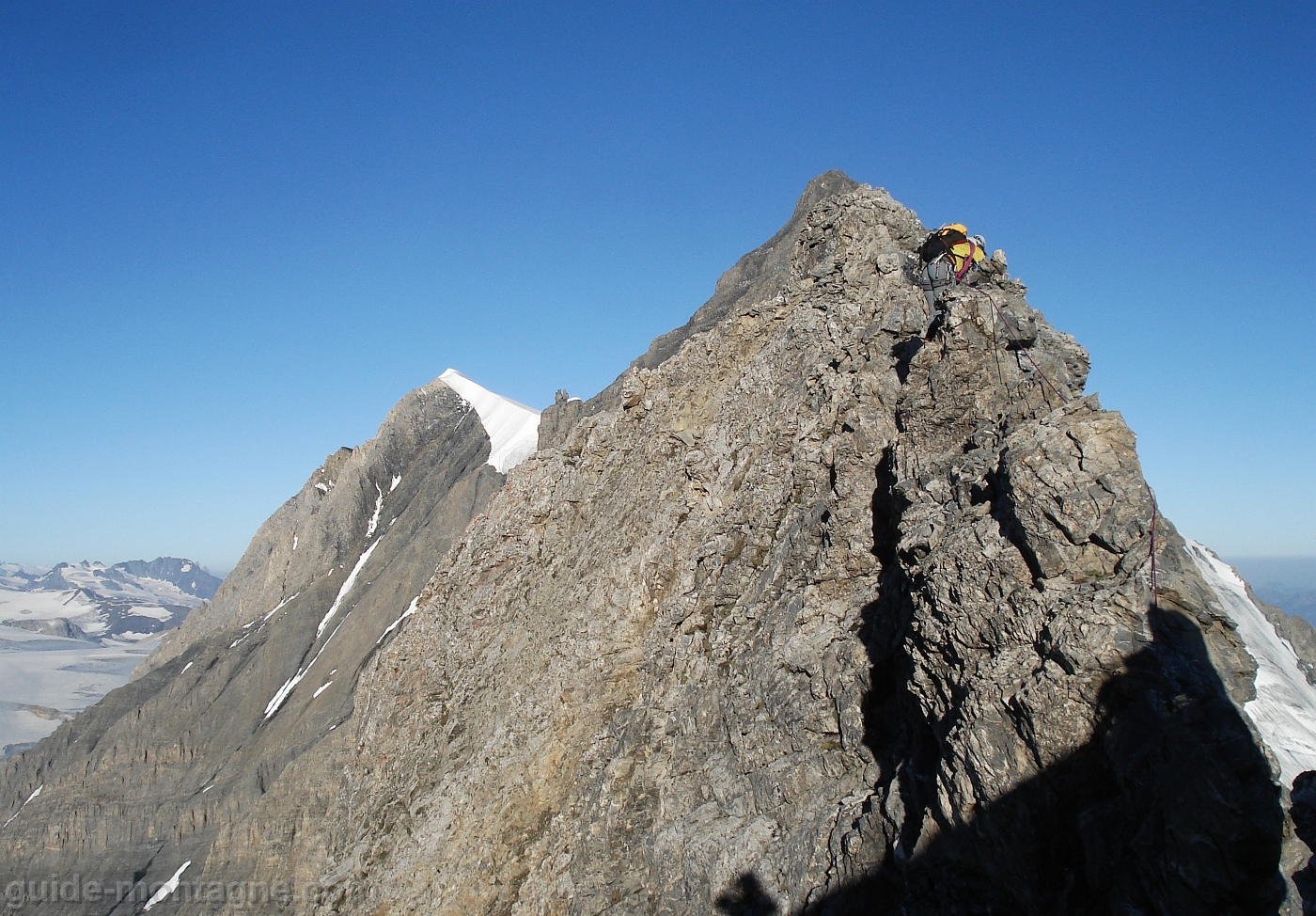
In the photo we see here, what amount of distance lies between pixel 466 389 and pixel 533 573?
4671 cm

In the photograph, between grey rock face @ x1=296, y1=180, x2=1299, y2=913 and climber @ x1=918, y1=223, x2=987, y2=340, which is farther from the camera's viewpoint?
climber @ x1=918, y1=223, x2=987, y2=340

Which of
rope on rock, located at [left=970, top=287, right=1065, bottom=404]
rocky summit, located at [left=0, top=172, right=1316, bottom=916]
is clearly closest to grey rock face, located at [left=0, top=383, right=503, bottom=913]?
rocky summit, located at [left=0, top=172, right=1316, bottom=916]

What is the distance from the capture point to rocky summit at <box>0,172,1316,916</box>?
7.88m

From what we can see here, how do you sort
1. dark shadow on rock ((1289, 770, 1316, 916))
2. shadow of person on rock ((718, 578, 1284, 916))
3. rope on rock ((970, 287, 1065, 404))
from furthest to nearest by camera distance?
rope on rock ((970, 287, 1065, 404)) → shadow of person on rock ((718, 578, 1284, 916)) → dark shadow on rock ((1289, 770, 1316, 916))

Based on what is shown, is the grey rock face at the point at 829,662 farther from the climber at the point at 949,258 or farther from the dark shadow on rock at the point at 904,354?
the climber at the point at 949,258

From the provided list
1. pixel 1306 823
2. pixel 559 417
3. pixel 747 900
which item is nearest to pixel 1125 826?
pixel 1306 823

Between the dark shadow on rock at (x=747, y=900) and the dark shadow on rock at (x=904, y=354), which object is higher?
the dark shadow on rock at (x=904, y=354)

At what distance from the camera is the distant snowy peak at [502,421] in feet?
168

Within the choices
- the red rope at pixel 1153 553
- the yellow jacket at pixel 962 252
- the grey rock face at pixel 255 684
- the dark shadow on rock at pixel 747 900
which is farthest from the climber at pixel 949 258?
the grey rock face at pixel 255 684

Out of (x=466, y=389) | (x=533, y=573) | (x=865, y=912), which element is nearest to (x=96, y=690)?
(x=466, y=389)

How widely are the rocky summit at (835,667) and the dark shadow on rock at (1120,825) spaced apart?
30mm

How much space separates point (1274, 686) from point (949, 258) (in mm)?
24324

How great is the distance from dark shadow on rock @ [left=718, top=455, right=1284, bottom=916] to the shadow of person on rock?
0.04 ft

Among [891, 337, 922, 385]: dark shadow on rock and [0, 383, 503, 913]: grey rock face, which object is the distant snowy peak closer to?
[0, 383, 503, 913]: grey rock face
